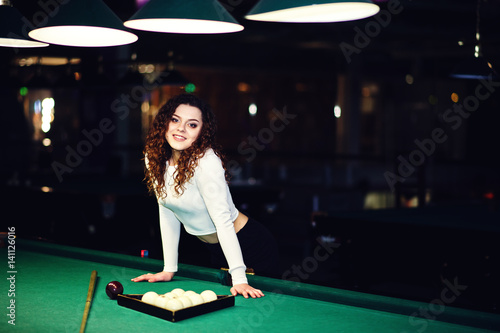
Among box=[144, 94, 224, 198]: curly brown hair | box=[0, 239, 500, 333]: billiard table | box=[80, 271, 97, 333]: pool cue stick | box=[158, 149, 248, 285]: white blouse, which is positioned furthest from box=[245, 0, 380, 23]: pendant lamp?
box=[80, 271, 97, 333]: pool cue stick

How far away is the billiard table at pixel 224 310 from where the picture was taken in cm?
195

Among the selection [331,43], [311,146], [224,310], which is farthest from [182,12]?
[311,146]

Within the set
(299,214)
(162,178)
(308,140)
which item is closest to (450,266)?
(162,178)

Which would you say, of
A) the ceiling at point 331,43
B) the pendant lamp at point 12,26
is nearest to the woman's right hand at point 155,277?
the pendant lamp at point 12,26

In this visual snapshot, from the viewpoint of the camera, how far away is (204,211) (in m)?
2.64

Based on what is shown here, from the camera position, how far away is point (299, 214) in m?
9.70

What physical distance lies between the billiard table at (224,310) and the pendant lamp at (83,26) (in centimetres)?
97

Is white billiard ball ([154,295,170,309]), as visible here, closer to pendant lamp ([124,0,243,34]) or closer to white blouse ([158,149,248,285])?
white blouse ([158,149,248,285])

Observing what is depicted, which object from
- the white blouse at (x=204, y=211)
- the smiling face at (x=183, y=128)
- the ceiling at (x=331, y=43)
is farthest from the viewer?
the ceiling at (x=331, y=43)

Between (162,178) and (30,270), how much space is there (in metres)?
0.67

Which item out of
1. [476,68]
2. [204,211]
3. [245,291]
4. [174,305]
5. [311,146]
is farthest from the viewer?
[311,146]

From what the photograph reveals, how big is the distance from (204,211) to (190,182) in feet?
0.55

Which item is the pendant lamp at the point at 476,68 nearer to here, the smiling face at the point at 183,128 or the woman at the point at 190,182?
the woman at the point at 190,182

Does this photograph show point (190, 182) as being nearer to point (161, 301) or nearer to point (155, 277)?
point (155, 277)
